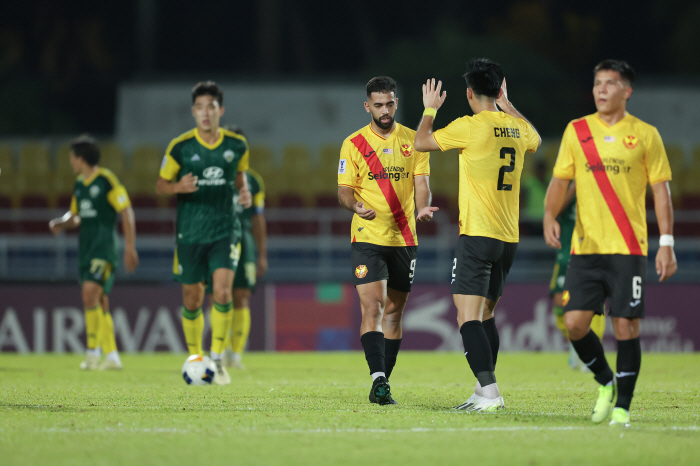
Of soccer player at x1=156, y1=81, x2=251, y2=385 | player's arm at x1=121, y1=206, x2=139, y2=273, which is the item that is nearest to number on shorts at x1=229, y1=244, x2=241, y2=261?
soccer player at x1=156, y1=81, x2=251, y2=385

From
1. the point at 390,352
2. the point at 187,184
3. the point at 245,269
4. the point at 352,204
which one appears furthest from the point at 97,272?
the point at 352,204

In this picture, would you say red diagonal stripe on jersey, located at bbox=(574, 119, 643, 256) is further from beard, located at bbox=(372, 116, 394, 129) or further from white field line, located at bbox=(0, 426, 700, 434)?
beard, located at bbox=(372, 116, 394, 129)

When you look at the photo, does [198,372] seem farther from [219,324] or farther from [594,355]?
[594,355]

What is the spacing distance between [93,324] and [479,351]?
18.2 feet

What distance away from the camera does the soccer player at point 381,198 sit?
647cm

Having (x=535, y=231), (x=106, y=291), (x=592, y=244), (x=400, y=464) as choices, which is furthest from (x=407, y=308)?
(x=400, y=464)

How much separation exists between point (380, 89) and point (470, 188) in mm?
1031

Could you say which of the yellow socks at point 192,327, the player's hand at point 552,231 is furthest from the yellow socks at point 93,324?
the player's hand at point 552,231

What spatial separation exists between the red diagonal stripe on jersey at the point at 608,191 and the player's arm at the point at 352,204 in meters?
1.58

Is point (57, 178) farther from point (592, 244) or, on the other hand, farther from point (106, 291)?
point (592, 244)

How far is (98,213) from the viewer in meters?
10.0

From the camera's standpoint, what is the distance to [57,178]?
1719 centimetres

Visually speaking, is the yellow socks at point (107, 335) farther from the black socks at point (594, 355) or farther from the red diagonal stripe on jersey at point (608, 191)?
the red diagonal stripe on jersey at point (608, 191)

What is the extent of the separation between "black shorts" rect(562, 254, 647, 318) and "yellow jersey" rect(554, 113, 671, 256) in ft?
0.18
